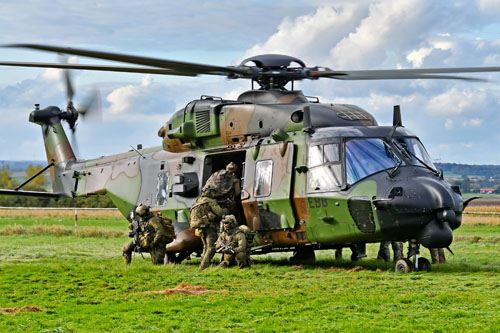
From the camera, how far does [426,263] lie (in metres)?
14.0

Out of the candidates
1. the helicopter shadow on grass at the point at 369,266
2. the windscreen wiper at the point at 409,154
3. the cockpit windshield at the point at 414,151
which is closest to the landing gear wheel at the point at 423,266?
the helicopter shadow on grass at the point at 369,266

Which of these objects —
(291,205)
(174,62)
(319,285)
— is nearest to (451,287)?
(319,285)

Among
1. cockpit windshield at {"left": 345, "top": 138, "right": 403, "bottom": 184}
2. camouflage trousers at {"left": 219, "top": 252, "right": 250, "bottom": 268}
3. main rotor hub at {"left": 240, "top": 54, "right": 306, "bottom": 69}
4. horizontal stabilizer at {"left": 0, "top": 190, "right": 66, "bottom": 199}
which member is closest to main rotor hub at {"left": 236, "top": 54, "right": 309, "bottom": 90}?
main rotor hub at {"left": 240, "top": 54, "right": 306, "bottom": 69}

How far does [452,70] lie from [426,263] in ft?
11.6

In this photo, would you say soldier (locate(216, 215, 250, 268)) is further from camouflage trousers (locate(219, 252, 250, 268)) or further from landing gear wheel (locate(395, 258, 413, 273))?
landing gear wheel (locate(395, 258, 413, 273))

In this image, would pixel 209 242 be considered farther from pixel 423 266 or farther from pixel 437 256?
pixel 437 256

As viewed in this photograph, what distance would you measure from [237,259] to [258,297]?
410 cm

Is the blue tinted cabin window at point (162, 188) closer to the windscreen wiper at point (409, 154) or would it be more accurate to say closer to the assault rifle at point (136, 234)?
the assault rifle at point (136, 234)

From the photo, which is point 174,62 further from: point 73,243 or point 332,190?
point 73,243

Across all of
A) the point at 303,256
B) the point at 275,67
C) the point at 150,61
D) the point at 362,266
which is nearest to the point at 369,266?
the point at 362,266

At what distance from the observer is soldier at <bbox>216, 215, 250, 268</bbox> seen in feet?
49.8

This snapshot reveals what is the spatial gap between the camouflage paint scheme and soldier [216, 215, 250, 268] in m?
0.67

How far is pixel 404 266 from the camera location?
13.8m

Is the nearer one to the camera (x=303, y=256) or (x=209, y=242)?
(x=209, y=242)
